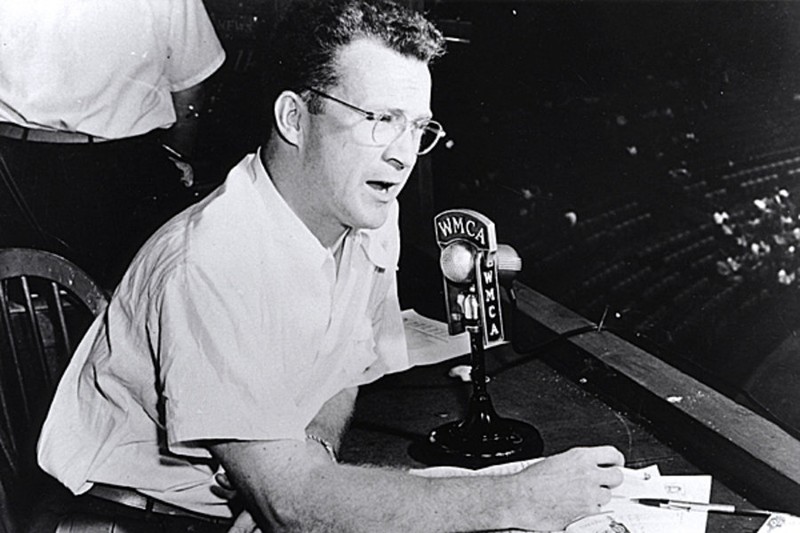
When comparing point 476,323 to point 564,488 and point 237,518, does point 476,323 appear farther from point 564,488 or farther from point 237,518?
point 237,518

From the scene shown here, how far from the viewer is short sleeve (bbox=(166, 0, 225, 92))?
1.03 meters

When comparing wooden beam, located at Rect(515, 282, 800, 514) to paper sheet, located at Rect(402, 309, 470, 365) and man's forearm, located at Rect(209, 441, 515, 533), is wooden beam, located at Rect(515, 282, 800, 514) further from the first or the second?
man's forearm, located at Rect(209, 441, 515, 533)

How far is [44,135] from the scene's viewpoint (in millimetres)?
993

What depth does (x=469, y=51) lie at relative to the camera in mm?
1062

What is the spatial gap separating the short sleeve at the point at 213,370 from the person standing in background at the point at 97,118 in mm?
239

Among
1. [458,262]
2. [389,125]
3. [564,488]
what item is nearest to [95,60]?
[389,125]

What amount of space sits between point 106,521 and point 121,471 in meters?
0.06

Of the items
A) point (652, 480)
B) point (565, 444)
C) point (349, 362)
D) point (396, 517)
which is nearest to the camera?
point (396, 517)

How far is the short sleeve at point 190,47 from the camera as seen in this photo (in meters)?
1.03

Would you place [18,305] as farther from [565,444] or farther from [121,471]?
[565,444]

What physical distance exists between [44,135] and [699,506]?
86cm

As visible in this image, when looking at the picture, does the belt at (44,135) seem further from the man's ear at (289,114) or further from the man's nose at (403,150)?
the man's nose at (403,150)

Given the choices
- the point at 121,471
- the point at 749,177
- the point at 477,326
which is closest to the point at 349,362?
the point at 477,326

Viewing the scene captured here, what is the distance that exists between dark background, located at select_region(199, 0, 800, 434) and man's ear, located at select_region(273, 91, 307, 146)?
Answer: 0.07 metres
